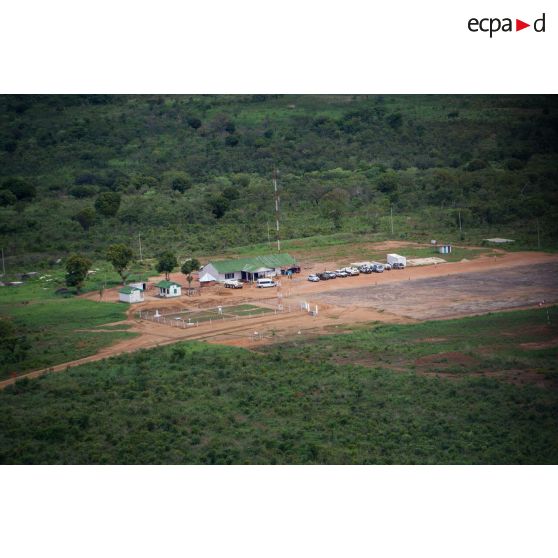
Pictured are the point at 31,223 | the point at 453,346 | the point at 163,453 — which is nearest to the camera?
the point at 163,453

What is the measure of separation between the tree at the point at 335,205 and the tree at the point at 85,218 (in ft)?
27.4

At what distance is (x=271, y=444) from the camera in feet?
71.7

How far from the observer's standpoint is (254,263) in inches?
1339

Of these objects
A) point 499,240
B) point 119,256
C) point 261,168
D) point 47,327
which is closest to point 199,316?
point 47,327

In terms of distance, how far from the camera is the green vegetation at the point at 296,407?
2169cm

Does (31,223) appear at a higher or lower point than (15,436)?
higher

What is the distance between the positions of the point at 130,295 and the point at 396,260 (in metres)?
8.60

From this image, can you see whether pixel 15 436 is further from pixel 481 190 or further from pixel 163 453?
pixel 481 190

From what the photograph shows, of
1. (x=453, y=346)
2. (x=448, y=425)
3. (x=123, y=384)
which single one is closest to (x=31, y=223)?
(x=123, y=384)

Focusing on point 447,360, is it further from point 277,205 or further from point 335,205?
point 335,205

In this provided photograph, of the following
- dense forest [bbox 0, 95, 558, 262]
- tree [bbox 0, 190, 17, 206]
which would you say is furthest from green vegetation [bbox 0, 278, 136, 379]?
tree [bbox 0, 190, 17, 206]

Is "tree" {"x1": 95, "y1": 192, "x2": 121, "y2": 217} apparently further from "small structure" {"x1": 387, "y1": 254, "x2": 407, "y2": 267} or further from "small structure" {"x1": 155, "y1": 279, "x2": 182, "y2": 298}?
"small structure" {"x1": 387, "y1": 254, "x2": 407, "y2": 267}

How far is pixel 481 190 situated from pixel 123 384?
21077 millimetres

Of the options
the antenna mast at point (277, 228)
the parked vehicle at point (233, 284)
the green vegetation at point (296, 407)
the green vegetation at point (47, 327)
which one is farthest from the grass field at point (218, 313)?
the green vegetation at point (296, 407)
